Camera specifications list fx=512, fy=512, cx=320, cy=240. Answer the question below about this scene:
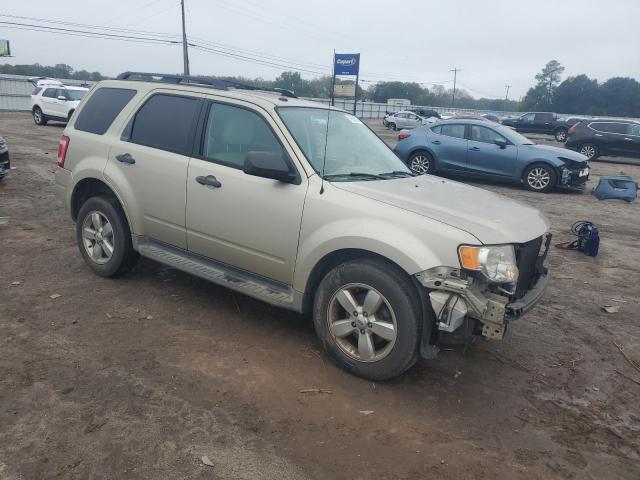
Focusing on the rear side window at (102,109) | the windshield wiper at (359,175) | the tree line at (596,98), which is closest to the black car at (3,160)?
the rear side window at (102,109)

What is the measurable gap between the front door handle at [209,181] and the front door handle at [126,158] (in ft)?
2.83

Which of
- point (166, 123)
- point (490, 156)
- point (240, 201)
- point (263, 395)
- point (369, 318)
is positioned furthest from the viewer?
point (490, 156)

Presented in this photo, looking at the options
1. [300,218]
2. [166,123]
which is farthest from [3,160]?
[300,218]

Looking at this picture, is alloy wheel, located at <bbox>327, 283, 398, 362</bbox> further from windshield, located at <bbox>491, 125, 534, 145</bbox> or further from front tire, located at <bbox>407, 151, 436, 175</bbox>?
windshield, located at <bbox>491, 125, 534, 145</bbox>

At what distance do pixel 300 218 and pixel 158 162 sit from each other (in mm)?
1611

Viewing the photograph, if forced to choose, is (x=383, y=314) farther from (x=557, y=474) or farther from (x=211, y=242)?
(x=211, y=242)

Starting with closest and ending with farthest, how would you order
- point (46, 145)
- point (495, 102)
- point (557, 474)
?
point (557, 474) < point (46, 145) < point (495, 102)

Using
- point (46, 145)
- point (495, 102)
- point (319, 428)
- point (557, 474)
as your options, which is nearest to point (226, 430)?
point (319, 428)

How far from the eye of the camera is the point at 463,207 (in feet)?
12.2

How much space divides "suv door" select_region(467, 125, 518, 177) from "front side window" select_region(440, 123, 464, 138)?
11.2 inches

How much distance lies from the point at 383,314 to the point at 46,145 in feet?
50.3

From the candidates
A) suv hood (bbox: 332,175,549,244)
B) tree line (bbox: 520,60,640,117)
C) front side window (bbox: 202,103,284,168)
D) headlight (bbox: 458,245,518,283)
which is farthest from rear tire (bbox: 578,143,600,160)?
tree line (bbox: 520,60,640,117)

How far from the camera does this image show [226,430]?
9.83ft

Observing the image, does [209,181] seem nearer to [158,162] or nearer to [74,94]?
[158,162]
